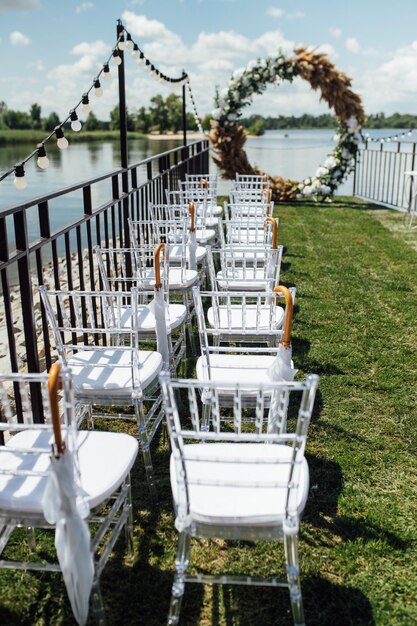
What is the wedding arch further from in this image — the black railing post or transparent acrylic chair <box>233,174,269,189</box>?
the black railing post

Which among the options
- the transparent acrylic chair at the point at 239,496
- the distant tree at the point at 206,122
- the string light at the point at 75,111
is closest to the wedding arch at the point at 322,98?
the distant tree at the point at 206,122

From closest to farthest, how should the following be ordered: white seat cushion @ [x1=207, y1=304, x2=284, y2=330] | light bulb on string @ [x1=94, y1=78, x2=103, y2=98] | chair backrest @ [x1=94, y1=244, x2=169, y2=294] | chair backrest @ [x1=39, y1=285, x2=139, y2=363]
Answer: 1. chair backrest @ [x1=39, y1=285, x2=139, y2=363]
2. white seat cushion @ [x1=207, y1=304, x2=284, y2=330]
3. chair backrest @ [x1=94, y1=244, x2=169, y2=294]
4. light bulb on string @ [x1=94, y1=78, x2=103, y2=98]

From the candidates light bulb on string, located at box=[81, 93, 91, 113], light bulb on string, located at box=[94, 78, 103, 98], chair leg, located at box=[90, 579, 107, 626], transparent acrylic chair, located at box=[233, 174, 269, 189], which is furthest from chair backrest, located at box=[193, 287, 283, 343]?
transparent acrylic chair, located at box=[233, 174, 269, 189]

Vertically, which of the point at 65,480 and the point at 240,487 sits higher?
the point at 65,480

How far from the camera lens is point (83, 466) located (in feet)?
7.16

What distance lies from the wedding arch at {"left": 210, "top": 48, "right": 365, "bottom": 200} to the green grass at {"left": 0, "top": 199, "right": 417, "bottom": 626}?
27.0ft

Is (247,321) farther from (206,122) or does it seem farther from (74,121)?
(206,122)

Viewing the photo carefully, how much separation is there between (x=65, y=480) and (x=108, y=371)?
121 cm

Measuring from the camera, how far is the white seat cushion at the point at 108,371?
112 inches

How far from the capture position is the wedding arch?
12.2 m

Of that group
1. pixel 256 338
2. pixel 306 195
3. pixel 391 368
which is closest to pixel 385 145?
pixel 306 195

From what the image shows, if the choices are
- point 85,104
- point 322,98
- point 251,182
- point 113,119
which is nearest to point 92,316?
point 85,104

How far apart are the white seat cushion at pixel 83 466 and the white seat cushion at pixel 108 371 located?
427mm

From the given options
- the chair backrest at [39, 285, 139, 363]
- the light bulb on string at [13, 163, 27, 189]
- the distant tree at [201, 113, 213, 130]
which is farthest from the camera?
the distant tree at [201, 113, 213, 130]
